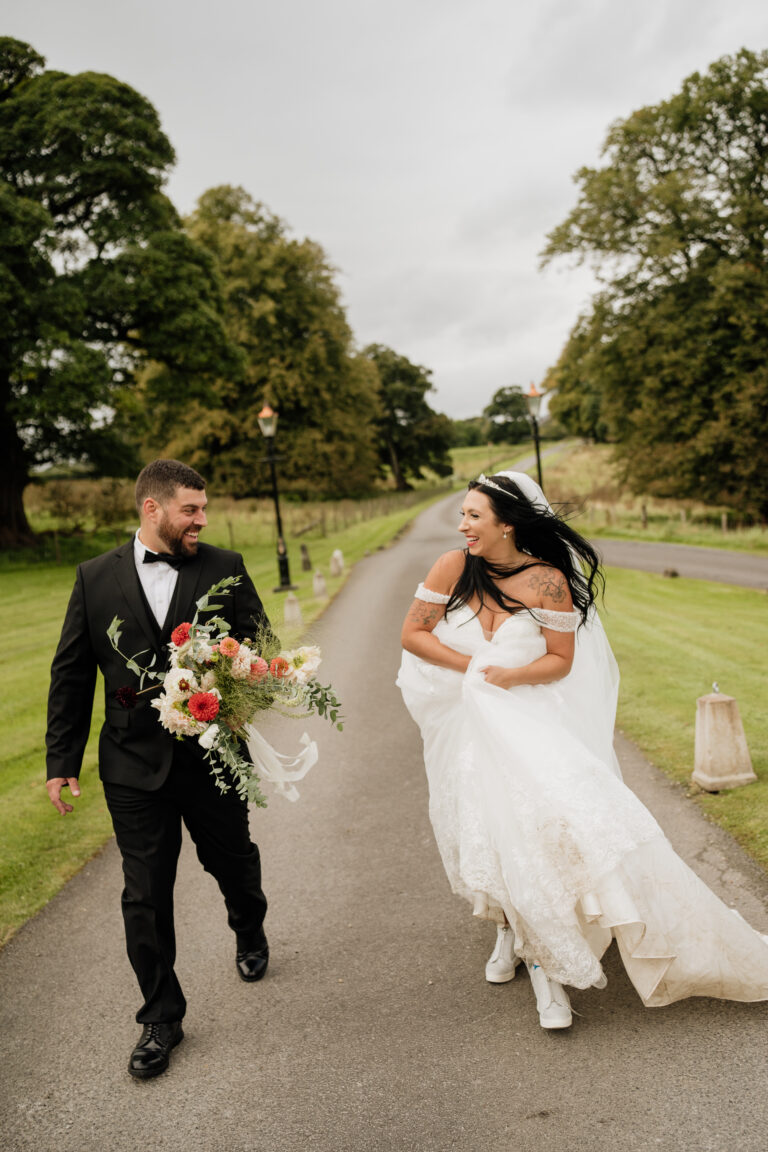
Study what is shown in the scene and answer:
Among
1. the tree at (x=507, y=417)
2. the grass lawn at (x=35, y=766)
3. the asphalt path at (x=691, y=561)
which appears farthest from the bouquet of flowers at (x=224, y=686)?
the tree at (x=507, y=417)

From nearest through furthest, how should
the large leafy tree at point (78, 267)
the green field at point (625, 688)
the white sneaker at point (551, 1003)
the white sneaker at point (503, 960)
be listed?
the white sneaker at point (551, 1003) < the white sneaker at point (503, 960) < the green field at point (625, 688) < the large leafy tree at point (78, 267)

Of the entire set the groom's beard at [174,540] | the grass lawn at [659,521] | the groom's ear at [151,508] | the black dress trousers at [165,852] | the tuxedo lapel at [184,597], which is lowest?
the grass lawn at [659,521]

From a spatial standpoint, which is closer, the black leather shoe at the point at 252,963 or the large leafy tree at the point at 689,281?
the black leather shoe at the point at 252,963

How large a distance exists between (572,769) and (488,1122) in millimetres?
1349

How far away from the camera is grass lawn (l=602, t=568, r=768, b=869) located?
6.10 meters

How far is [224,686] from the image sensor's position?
12.1 feet

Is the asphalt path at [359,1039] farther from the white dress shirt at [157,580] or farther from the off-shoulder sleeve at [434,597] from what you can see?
the white dress shirt at [157,580]

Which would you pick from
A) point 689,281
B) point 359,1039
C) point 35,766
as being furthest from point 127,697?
point 689,281

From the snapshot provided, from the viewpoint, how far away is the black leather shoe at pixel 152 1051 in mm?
3580

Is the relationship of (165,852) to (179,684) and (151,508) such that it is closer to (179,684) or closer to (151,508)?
(179,684)

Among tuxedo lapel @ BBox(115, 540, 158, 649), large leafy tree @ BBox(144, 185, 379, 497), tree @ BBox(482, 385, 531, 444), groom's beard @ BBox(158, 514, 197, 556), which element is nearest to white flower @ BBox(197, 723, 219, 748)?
tuxedo lapel @ BBox(115, 540, 158, 649)

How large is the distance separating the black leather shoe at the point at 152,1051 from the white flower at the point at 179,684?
1.49 meters

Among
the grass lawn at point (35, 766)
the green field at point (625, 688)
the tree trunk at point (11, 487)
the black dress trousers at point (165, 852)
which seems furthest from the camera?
the tree trunk at point (11, 487)

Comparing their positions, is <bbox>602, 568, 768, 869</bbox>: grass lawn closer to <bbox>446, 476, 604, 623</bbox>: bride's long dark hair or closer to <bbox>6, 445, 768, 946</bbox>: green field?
<bbox>6, 445, 768, 946</bbox>: green field
